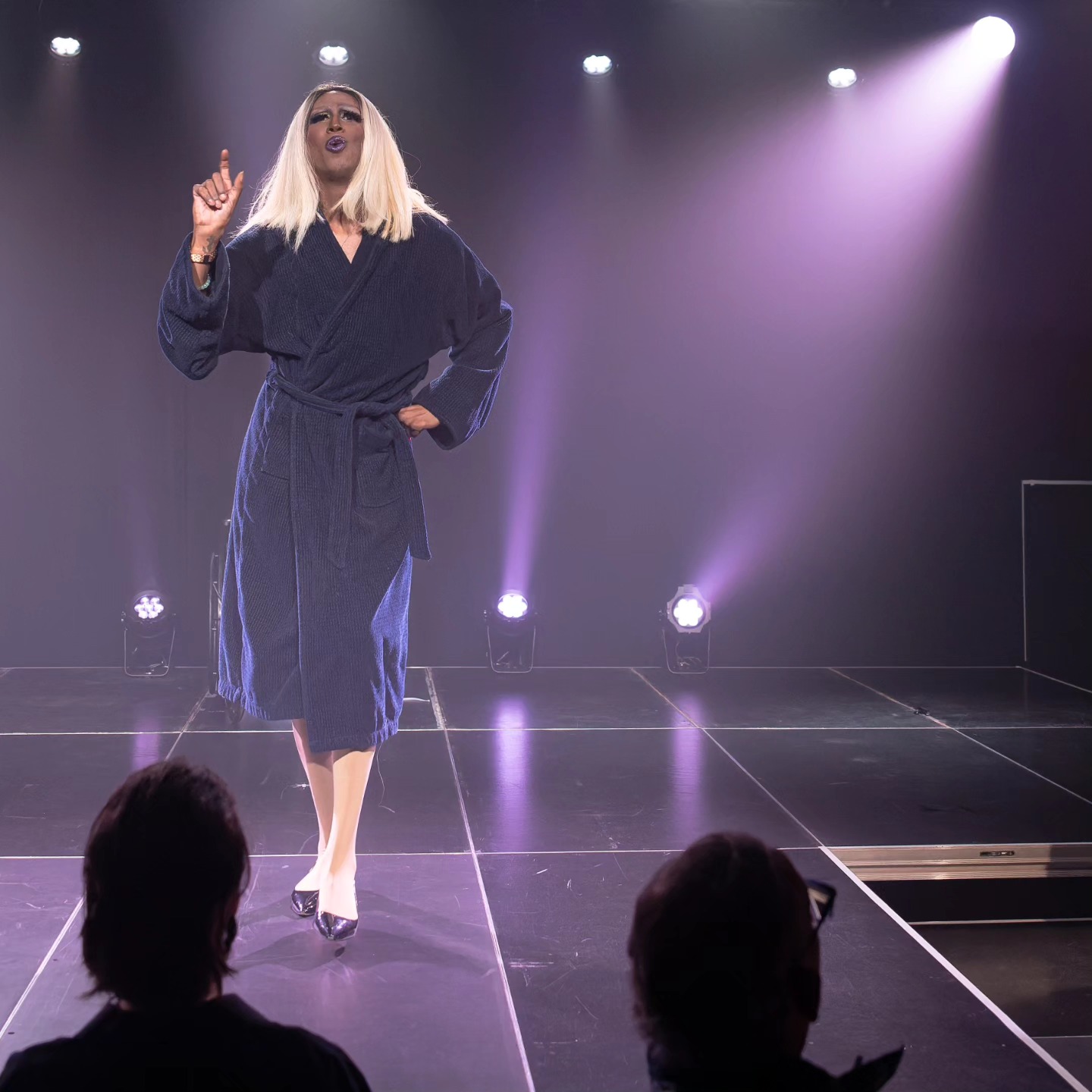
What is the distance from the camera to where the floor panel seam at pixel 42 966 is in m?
1.86

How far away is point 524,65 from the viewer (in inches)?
218

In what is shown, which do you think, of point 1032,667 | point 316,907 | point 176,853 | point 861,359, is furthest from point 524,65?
point 176,853

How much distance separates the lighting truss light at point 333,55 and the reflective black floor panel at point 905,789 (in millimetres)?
3197

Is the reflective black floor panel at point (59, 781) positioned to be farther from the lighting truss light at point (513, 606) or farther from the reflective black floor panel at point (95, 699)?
the lighting truss light at point (513, 606)

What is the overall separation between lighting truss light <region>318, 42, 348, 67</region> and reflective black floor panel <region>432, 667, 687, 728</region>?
2568 mm

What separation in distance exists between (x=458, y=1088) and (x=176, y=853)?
90 cm

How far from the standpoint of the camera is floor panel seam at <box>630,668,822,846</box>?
3045 millimetres

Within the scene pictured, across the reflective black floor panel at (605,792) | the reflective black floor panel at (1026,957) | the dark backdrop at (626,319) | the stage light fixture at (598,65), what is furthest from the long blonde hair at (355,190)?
the stage light fixture at (598,65)

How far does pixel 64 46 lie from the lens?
5277 mm

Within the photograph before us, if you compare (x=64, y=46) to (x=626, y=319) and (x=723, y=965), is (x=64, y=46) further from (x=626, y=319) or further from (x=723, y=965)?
(x=723, y=965)

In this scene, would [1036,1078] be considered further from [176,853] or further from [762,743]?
[762,743]

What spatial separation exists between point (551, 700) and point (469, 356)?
244 centimetres

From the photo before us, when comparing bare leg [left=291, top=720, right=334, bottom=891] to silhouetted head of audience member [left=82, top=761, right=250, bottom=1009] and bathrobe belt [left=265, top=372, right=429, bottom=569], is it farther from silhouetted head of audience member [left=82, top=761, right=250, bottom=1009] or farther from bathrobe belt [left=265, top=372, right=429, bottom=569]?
silhouetted head of audience member [left=82, top=761, right=250, bottom=1009]

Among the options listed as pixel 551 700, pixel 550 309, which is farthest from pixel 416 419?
pixel 550 309
